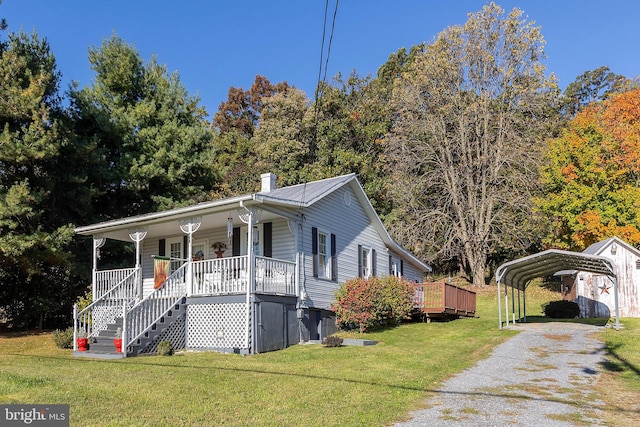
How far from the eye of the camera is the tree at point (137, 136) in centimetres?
2553

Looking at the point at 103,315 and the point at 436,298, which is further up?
the point at 436,298

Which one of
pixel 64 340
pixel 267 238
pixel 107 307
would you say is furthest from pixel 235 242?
pixel 64 340

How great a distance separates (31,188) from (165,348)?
10329 mm

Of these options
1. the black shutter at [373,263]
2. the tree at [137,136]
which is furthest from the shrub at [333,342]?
the tree at [137,136]

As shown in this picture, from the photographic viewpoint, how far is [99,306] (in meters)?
18.3

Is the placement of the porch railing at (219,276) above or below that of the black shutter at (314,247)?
below

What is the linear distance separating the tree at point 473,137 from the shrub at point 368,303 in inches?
582

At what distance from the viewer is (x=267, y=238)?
1820 cm

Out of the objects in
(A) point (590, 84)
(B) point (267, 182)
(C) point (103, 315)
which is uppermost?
(A) point (590, 84)

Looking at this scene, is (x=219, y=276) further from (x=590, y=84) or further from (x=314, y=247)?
(x=590, y=84)

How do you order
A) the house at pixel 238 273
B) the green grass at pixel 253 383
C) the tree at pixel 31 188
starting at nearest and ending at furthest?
the green grass at pixel 253 383
the house at pixel 238 273
the tree at pixel 31 188

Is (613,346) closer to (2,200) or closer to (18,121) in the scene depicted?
(2,200)

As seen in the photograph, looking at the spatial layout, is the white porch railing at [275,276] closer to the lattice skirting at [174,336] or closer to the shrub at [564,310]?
the lattice skirting at [174,336]

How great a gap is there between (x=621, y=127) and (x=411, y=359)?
2584cm
